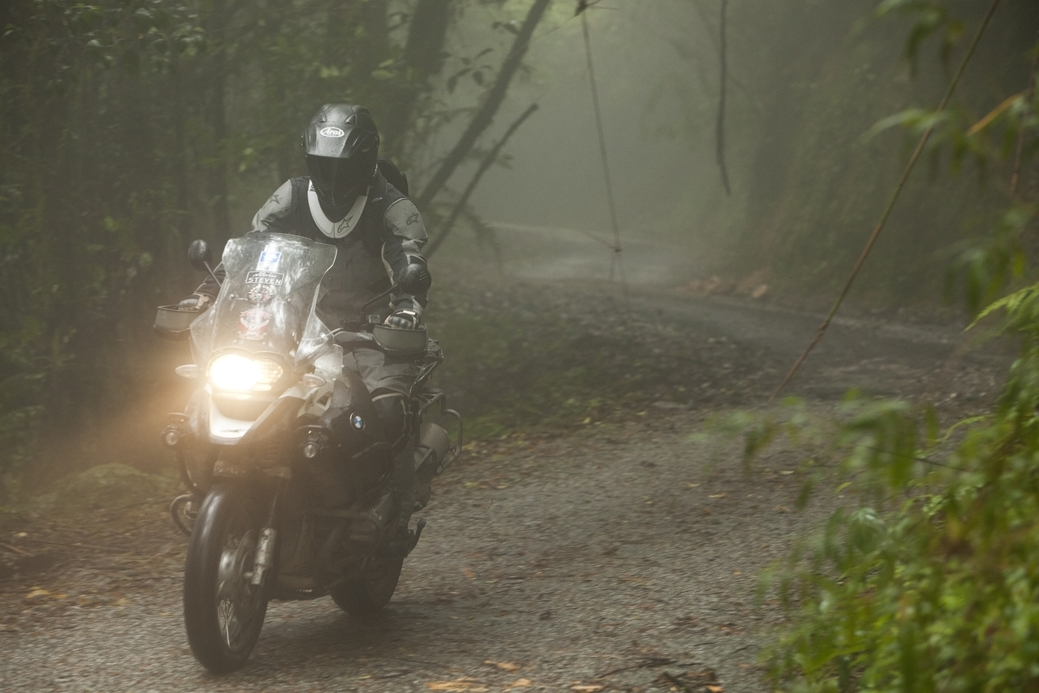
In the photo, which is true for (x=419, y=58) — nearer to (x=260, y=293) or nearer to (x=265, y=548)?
(x=260, y=293)

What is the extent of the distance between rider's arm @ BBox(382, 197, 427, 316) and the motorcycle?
0.30 m

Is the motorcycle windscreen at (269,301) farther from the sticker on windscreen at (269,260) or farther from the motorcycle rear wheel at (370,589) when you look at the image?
the motorcycle rear wheel at (370,589)

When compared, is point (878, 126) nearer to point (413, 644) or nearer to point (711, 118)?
point (413, 644)

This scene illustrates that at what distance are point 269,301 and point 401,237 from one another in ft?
3.10

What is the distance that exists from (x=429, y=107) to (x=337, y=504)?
7.73 m

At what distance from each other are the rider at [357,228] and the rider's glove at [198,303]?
0.07 metres

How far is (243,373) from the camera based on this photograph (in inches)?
176

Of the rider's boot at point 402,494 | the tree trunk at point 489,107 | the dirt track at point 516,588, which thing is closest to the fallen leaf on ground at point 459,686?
the dirt track at point 516,588

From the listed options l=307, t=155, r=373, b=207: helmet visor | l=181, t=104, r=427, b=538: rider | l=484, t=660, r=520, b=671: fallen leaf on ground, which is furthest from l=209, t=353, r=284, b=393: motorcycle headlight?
l=484, t=660, r=520, b=671: fallen leaf on ground

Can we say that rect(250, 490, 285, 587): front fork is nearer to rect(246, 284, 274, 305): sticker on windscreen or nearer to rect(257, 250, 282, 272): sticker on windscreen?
rect(246, 284, 274, 305): sticker on windscreen

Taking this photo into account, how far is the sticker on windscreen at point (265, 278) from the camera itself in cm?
471

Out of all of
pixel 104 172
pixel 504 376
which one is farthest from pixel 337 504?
pixel 504 376

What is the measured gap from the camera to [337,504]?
490 cm

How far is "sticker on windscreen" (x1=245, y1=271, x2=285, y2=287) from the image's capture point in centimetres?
471
